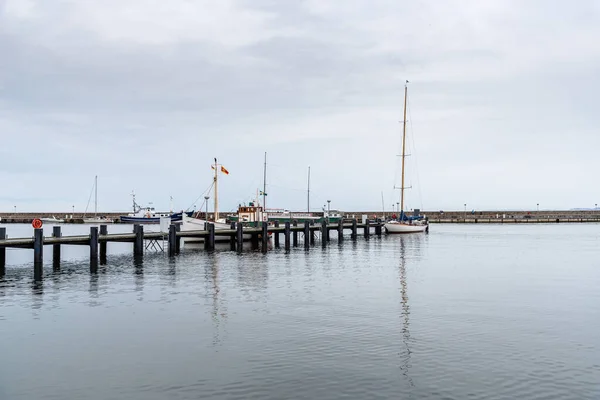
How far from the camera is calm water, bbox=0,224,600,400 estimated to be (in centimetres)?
1289

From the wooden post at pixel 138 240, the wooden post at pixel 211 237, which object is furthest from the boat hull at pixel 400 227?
the wooden post at pixel 138 240

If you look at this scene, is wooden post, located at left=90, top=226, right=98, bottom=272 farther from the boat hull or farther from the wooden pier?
the boat hull

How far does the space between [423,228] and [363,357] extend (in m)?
83.9

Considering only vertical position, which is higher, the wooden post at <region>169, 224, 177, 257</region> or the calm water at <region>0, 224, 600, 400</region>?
the wooden post at <region>169, 224, 177, 257</region>

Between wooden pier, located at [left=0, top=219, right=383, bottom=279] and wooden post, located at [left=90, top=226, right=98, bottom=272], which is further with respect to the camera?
wooden post, located at [left=90, top=226, right=98, bottom=272]

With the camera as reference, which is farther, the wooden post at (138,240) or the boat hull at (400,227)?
the boat hull at (400,227)

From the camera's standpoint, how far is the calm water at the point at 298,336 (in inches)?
508

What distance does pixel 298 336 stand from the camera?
17.6 metres

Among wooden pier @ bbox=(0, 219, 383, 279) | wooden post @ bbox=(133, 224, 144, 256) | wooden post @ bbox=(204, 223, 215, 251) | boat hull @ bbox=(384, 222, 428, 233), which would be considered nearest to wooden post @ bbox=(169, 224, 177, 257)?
wooden pier @ bbox=(0, 219, 383, 279)

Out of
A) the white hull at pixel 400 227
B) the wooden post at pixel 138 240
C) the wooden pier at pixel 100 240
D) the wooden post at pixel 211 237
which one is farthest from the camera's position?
the white hull at pixel 400 227

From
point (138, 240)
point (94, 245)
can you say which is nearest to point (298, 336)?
point (94, 245)

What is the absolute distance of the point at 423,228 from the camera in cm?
9681

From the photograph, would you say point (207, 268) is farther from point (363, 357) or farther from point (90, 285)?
point (363, 357)

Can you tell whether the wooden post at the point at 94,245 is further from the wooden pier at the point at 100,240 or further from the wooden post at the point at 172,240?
the wooden post at the point at 172,240
